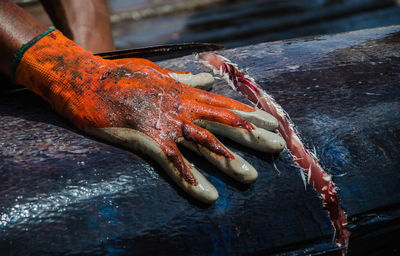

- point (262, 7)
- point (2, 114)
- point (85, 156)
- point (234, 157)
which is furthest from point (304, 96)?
point (262, 7)

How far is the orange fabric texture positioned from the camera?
1.40m

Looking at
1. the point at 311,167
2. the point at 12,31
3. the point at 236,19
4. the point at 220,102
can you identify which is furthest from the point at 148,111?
the point at 236,19

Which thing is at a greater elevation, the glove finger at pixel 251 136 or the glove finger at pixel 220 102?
the glove finger at pixel 220 102

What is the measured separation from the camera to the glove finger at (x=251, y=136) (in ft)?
4.66

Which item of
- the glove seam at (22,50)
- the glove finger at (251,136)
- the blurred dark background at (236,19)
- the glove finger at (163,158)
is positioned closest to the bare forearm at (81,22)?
the glove seam at (22,50)

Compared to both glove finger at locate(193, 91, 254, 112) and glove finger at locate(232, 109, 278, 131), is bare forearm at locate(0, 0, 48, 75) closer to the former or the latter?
glove finger at locate(193, 91, 254, 112)

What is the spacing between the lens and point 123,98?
1467 millimetres

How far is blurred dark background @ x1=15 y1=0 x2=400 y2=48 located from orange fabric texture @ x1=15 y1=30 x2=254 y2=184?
316 cm

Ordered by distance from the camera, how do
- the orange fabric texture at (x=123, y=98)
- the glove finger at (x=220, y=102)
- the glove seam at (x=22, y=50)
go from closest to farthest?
the orange fabric texture at (x=123, y=98) < the glove finger at (x=220, y=102) < the glove seam at (x=22, y=50)

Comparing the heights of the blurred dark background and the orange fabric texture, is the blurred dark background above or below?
below

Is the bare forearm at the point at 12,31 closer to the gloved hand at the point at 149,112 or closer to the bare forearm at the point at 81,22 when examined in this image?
the gloved hand at the point at 149,112

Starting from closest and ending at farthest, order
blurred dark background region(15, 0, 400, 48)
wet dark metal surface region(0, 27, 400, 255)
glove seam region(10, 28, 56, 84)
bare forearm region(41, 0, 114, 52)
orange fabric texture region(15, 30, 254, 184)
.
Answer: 1. wet dark metal surface region(0, 27, 400, 255)
2. orange fabric texture region(15, 30, 254, 184)
3. glove seam region(10, 28, 56, 84)
4. bare forearm region(41, 0, 114, 52)
5. blurred dark background region(15, 0, 400, 48)

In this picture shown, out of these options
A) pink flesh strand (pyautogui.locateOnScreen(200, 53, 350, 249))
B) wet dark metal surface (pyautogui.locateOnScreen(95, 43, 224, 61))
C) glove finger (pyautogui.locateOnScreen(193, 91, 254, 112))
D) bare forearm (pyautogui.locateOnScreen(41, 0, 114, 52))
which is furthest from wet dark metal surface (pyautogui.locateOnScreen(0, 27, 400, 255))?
bare forearm (pyautogui.locateOnScreen(41, 0, 114, 52))

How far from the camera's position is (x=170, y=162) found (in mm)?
1347
